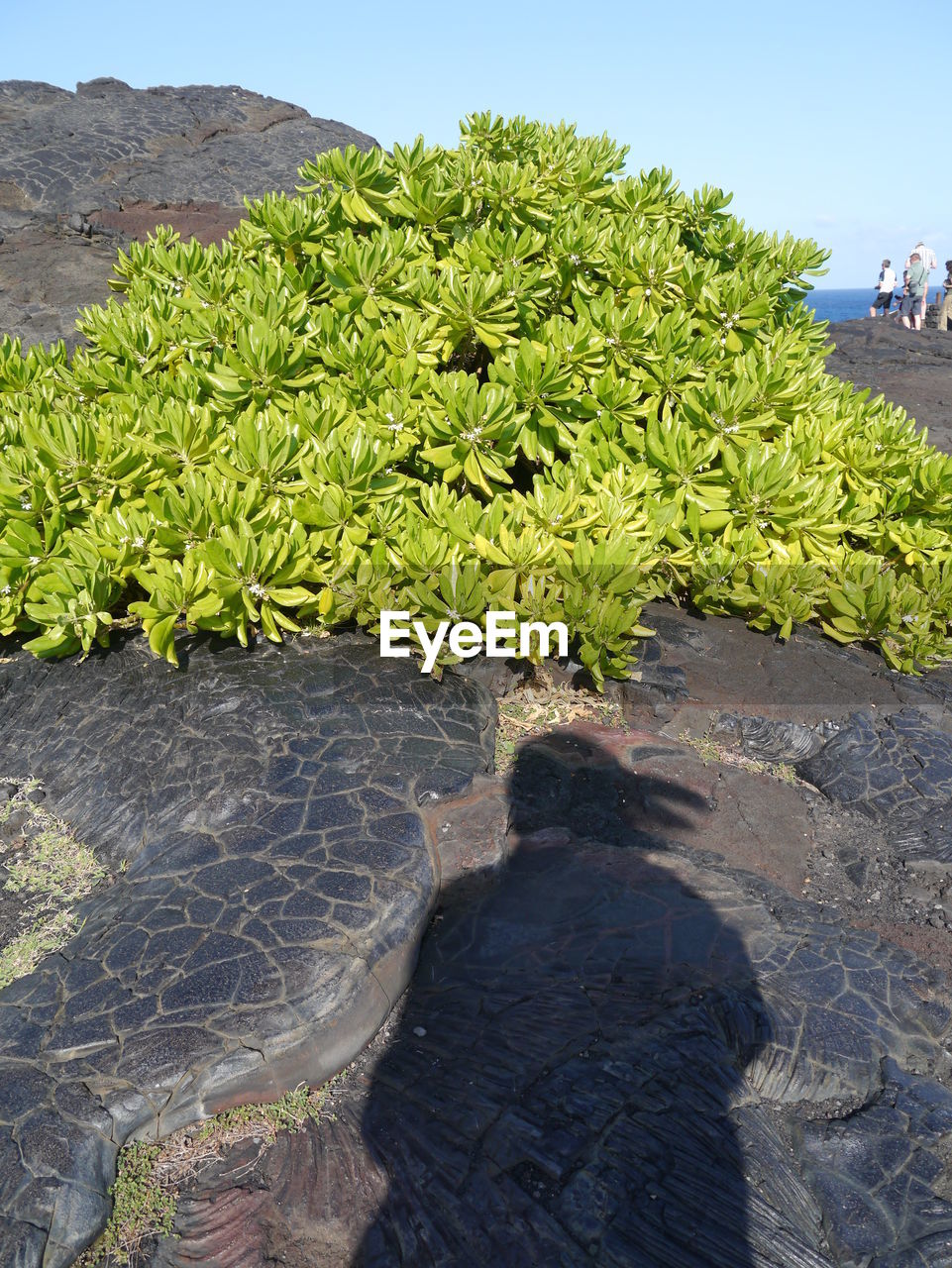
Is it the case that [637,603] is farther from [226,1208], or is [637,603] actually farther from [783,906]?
[226,1208]

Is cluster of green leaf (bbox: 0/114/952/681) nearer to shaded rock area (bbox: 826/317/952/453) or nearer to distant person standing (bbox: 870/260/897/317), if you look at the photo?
shaded rock area (bbox: 826/317/952/453)

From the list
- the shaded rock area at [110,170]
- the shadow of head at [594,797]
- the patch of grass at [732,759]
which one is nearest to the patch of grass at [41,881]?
the shadow of head at [594,797]

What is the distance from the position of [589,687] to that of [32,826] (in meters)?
2.24

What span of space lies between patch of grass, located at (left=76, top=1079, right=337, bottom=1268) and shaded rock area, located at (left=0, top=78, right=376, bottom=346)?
23.4 feet

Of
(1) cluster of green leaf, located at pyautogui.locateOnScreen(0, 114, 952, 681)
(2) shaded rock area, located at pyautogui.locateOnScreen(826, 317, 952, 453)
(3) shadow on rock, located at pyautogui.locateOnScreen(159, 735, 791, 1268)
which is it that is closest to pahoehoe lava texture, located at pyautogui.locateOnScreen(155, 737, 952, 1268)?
(3) shadow on rock, located at pyautogui.locateOnScreen(159, 735, 791, 1268)

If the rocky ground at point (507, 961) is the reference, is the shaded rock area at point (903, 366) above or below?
above

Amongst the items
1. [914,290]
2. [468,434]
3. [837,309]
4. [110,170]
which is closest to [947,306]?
[914,290]

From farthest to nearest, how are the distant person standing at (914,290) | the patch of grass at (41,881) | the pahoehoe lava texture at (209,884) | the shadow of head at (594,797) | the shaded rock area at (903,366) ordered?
1. the distant person standing at (914,290)
2. the shaded rock area at (903,366)
3. the shadow of head at (594,797)
4. the patch of grass at (41,881)
5. the pahoehoe lava texture at (209,884)

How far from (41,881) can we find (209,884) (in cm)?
74

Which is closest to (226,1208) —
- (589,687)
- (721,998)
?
(721,998)

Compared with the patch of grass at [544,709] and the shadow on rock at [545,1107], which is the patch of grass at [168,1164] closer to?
the shadow on rock at [545,1107]

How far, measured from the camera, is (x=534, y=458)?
4238mm

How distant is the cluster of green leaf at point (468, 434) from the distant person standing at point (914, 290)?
35.6 feet

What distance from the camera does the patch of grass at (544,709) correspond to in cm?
371
